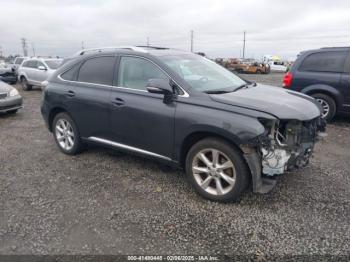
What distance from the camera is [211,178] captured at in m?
3.49

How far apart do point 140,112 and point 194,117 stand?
0.81 meters

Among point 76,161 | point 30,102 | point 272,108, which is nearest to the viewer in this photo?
point 272,108

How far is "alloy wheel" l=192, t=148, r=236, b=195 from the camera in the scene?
11.0ft

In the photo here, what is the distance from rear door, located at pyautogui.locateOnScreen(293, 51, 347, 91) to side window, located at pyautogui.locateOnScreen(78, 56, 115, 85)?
499 centimetres

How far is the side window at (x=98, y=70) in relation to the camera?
4.31 m

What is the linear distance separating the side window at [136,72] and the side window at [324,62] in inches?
196

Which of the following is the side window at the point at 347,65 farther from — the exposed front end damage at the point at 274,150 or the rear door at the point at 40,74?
the rear door at the point at 40,74

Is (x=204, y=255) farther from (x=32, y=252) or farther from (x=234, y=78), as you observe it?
(x=234, y=78)

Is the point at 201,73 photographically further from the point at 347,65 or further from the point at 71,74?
the point at 347,65

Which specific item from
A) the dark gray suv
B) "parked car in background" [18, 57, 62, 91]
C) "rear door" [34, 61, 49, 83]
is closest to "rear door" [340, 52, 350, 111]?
the dark gray suv

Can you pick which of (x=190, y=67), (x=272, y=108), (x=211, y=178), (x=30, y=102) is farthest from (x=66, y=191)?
(x=30, y=102)

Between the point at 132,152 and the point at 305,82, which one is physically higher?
the point at 305,82

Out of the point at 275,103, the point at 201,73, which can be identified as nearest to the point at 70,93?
the point at 201,73

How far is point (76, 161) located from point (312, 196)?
11.4ft
